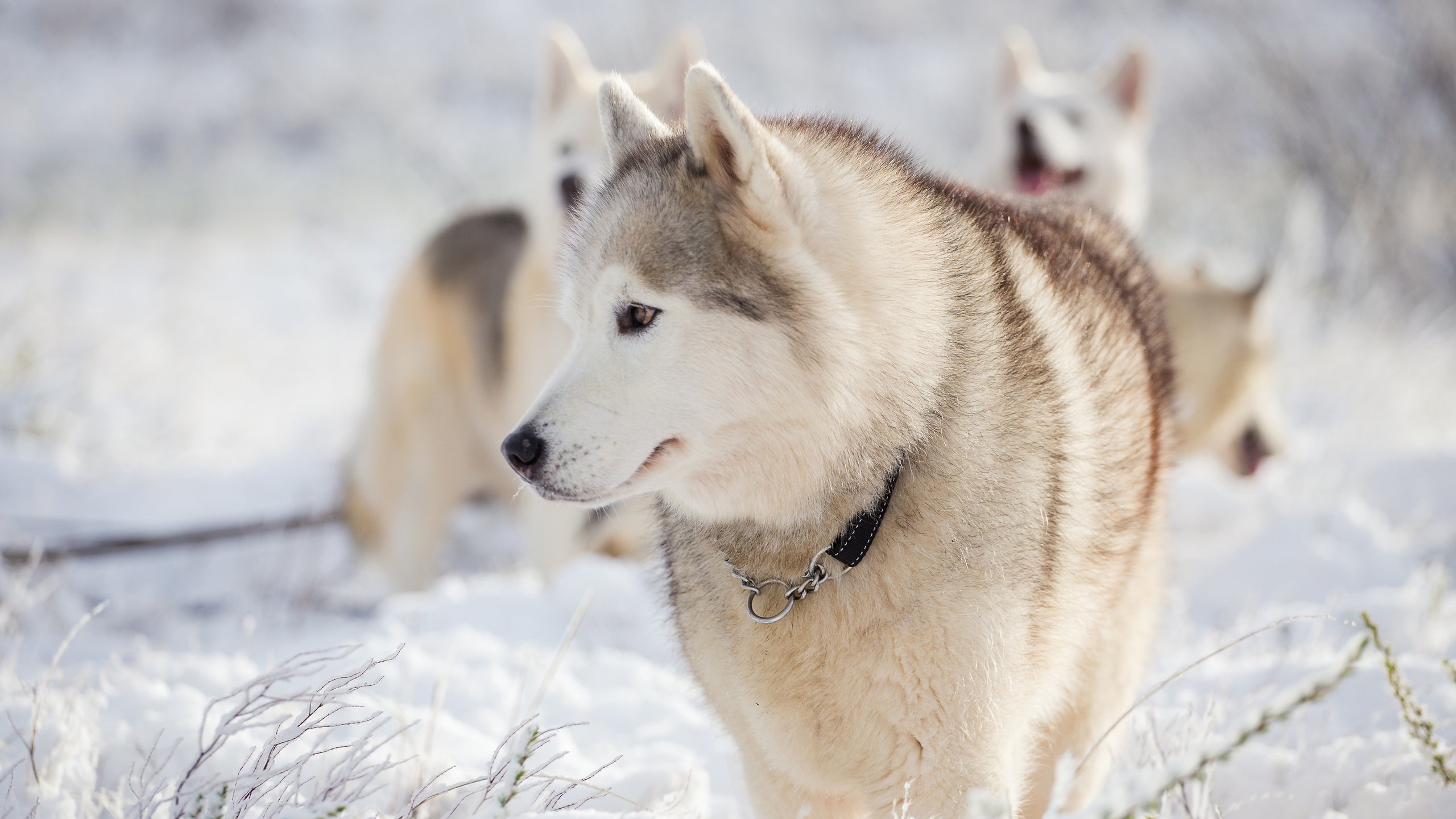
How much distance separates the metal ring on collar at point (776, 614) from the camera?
1692 millimetres

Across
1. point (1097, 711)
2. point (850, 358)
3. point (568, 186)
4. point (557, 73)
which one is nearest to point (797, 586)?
point (850, 358)

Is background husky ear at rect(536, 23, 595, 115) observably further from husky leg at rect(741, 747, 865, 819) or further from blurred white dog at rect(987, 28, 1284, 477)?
husky leg at rect(741, 747, 865, 819)

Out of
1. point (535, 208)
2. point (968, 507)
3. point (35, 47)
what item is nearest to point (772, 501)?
point (968, 507)

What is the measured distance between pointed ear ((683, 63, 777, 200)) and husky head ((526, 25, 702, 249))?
238 centimetres

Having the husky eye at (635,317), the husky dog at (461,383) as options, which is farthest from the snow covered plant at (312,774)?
the husky dog at (461,383)

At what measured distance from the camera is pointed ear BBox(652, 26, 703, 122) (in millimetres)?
4168

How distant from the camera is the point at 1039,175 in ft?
17.7

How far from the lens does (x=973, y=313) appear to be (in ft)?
5.82

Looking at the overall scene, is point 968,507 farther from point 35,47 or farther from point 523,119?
point 35,47

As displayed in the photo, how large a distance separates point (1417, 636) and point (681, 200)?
301cm

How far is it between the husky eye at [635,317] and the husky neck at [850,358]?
279 millimetres

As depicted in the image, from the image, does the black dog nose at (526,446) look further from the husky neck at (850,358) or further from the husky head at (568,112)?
the husky head at (568,112)

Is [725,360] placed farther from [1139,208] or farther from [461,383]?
[1139,208]

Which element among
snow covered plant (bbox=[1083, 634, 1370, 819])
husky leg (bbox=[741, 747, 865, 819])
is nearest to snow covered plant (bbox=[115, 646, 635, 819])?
husky leg (bbox=[741, 747, 865, 819])
